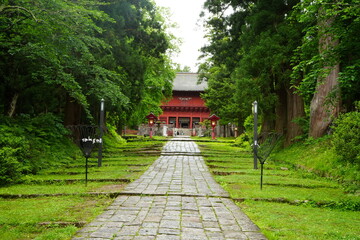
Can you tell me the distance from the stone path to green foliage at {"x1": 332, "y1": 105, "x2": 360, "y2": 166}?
2075 millimetres

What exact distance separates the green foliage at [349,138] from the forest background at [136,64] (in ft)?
0.06

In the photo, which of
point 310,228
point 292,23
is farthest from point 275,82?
point 310,228

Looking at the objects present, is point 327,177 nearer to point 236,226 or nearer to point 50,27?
point 236,226

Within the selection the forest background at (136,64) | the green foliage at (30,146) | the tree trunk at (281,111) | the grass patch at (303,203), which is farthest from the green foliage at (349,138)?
the tree trunk at (281,111)

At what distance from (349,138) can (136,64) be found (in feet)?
34.9

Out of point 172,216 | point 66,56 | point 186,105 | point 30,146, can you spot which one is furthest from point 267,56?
point 186,105

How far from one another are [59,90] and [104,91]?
2.66m

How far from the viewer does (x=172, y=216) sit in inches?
169

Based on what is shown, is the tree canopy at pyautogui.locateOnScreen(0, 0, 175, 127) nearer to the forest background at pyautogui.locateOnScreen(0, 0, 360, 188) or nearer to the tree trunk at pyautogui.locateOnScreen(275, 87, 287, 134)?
the forest background at pyautogui.locateOnScreen(0, 0, 360, 188)

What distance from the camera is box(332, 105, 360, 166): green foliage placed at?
5.36 m

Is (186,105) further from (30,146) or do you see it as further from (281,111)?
(30,146)

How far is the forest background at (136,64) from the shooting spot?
328 inches

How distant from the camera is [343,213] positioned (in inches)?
193

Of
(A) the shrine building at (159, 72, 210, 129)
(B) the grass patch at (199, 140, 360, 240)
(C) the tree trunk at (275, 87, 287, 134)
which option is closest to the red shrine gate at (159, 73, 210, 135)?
(A) the shrine building at (159, 72, 210, 129)
